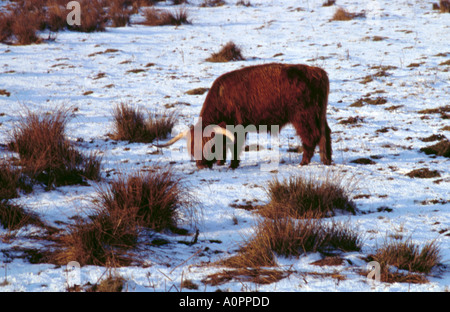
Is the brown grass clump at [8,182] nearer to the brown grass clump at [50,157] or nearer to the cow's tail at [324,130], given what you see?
the brown grass clump at [50,157]

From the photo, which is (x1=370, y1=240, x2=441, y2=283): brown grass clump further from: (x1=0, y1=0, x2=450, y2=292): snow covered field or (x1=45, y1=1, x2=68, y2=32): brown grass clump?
(x1=45, y1=1, x2=68, y2=32): brown grass clump

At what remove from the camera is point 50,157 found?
15.1ft

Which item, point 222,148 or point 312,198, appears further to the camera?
point 222,148

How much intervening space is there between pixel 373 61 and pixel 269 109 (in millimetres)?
5416

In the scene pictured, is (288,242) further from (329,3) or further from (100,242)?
(329,3)

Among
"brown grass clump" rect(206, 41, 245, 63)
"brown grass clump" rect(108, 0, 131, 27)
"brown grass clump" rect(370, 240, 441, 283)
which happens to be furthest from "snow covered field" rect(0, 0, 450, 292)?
"brown grass clump" rect(108, 0, 131, 27)

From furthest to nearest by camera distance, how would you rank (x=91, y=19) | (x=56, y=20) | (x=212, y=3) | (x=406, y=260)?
(x=212, y=3) < (x=91, y=19) < (x=56, y=20) < (x=406, y=260)

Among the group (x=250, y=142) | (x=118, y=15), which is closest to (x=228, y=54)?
(x=250, y=142)

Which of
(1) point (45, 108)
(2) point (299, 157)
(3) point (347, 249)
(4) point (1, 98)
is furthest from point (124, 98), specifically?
(3) point (347, 249)

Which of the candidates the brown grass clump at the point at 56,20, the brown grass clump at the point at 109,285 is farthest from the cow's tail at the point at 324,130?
the brown grass clump at the point at 56,20

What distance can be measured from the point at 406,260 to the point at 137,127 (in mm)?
4606

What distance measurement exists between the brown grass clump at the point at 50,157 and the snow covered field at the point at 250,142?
220 millimetres

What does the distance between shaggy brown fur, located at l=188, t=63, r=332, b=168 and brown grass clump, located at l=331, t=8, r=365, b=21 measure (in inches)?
358

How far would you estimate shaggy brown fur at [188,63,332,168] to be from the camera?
16.9ft
